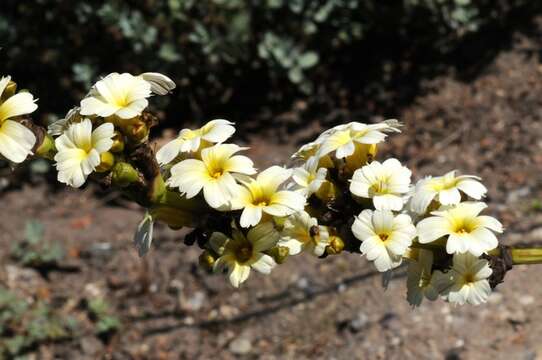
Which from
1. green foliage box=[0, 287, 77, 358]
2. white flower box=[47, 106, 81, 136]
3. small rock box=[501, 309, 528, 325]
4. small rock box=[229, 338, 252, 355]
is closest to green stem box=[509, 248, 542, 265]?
white flower box=[47, 106, 81, 136]

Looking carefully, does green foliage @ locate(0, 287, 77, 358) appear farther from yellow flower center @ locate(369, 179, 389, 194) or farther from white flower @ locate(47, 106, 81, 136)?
yellow flower center @ locate(369, 179, 389, 194)

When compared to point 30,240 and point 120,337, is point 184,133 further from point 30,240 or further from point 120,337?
point 30,240

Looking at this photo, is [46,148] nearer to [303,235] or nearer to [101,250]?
[303,235]

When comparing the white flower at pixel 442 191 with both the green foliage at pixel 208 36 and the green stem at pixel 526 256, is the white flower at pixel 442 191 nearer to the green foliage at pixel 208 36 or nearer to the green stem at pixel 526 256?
the green stem at pixel 526 256

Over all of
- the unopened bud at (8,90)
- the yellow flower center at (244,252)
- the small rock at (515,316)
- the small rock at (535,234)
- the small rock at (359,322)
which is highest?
the unopened bud at (8,90)

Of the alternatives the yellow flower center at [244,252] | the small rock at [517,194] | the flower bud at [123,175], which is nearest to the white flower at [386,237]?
the yellow flower center at [244,252]

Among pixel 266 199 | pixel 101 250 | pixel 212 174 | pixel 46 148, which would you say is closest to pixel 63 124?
pixel 46 148
